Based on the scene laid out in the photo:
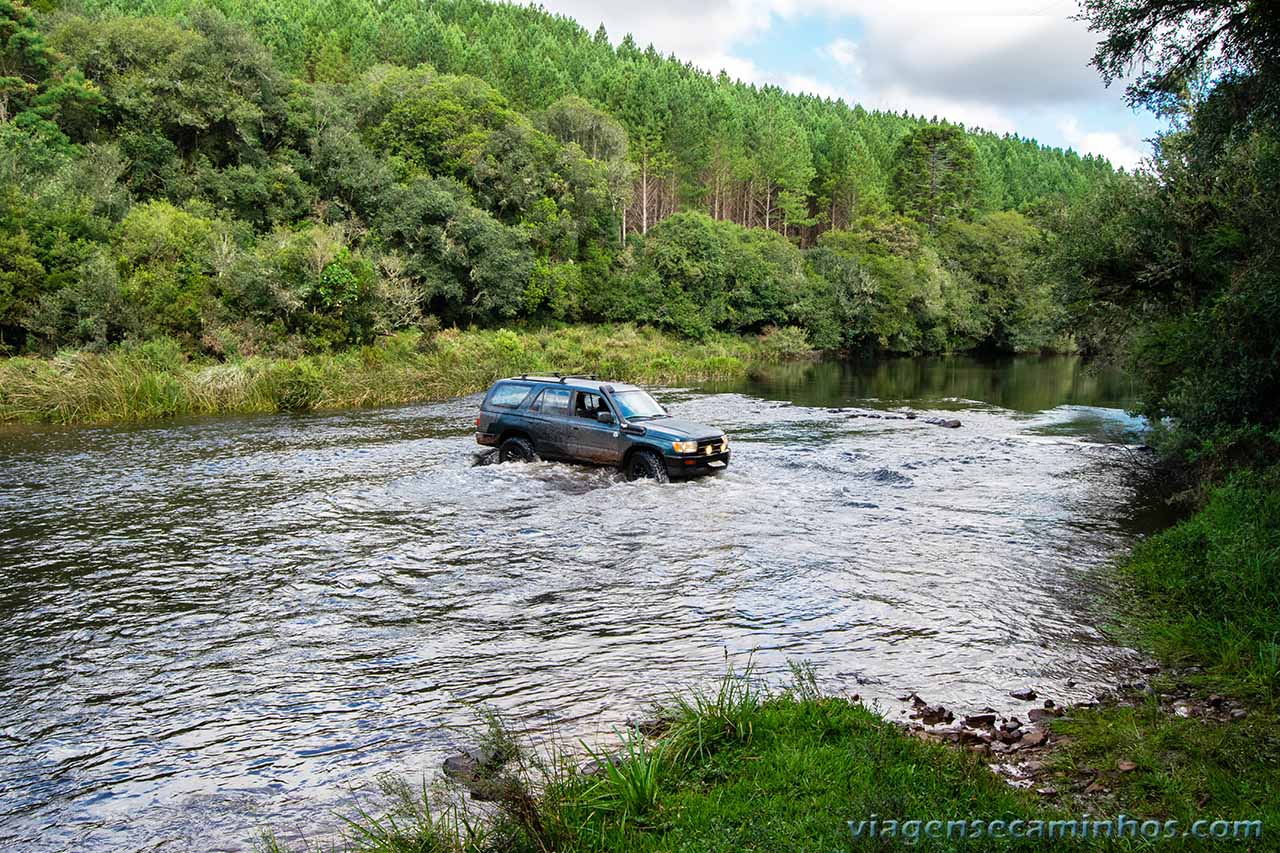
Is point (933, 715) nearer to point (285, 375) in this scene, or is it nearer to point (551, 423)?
point (551, 423)

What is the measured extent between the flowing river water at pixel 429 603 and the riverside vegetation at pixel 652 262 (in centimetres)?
111

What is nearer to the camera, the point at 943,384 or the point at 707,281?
the point at 943,384

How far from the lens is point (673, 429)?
15055 mm

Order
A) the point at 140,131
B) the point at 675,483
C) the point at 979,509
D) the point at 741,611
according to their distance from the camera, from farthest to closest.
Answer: the point at 140,131 < the point at 675,483 < the point at 979,509 < the point at 741,611

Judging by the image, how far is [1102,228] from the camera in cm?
1695

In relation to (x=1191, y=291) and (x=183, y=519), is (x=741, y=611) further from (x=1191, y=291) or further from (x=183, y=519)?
(x=1191, y=291)

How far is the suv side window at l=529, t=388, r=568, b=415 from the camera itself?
53.0 ft

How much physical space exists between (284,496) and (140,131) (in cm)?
3852

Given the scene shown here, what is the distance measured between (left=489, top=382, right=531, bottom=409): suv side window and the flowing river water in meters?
1.56

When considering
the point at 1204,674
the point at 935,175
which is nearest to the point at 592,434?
the point at 1204,674

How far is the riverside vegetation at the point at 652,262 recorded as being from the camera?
16.6 ft

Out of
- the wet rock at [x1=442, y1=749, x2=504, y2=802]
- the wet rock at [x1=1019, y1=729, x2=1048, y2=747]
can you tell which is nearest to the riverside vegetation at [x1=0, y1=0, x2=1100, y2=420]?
the wet rock at [x1=1019, y1=729, x2=1048, y2=747]

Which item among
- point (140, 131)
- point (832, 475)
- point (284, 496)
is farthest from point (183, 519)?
point (140, 131)

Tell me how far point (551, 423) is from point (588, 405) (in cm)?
93
